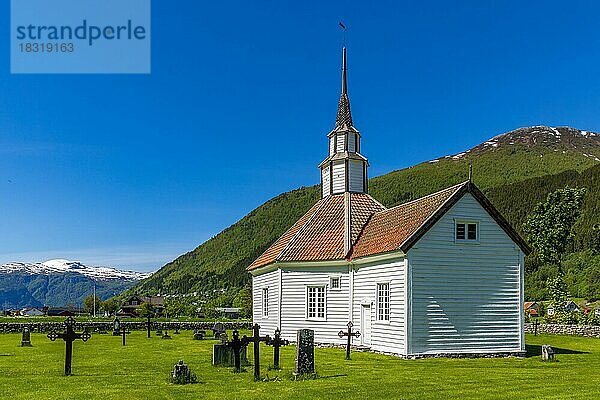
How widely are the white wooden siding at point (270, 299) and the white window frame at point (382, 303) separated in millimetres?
7307

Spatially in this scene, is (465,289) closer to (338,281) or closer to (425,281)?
(425,281)

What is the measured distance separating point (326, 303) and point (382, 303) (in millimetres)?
4722

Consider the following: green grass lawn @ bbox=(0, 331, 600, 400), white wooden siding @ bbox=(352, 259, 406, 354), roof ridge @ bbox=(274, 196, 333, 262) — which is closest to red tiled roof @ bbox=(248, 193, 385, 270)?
roof ridge @ bbox=(274, 196, 333, 262)

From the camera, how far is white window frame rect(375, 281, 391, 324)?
2888cm

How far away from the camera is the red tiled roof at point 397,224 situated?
2811 centimetres

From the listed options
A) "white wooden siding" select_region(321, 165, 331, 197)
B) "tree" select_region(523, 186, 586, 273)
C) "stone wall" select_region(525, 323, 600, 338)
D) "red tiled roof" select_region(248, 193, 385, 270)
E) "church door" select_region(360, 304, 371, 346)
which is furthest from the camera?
"tree" select_region(523, 186, 586, 273)

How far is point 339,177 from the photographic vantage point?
39.5 metres

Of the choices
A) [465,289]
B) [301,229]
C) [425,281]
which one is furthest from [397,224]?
[301,229]

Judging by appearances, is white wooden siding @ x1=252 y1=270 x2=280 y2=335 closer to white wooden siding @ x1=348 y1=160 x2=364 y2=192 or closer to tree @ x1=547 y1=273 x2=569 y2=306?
white wooden siding @ x1=348 y1=160 x2=364 y2=192

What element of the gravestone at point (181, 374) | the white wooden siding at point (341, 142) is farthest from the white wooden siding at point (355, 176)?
the gravestone at point (181, 374)

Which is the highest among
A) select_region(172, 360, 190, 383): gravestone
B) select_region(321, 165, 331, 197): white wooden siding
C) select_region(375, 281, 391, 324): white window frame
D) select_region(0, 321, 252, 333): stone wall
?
select_region(321, 165, 331, 197): white wooden siding

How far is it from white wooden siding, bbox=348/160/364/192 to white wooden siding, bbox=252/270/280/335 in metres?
6.93

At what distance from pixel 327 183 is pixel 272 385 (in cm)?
2288

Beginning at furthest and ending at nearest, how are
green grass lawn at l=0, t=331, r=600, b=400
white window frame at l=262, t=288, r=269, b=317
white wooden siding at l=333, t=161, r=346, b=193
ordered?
1. white wooden siding at l=333, t=161, r=346, b=193
2. white window frame at l=262, t=288, r=269, b=317
3. green grass lawn at l=0, t=331, r=600, b=400
